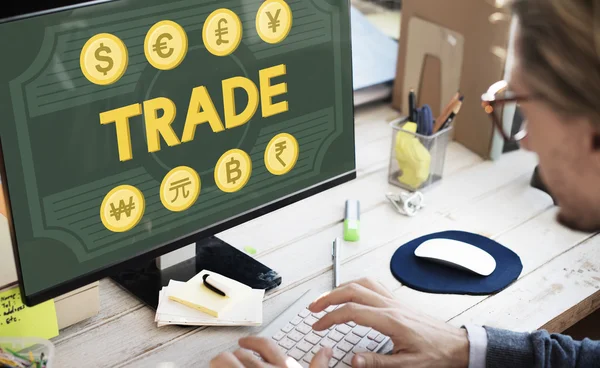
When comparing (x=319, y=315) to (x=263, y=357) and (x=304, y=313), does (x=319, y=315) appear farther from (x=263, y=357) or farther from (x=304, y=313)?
(x=263, y=357)

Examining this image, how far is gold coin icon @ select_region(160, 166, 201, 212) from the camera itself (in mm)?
1018

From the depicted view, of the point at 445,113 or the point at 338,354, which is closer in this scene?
the point at 338,354

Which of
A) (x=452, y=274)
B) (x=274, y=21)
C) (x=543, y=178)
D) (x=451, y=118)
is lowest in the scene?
(x=452, y=274)

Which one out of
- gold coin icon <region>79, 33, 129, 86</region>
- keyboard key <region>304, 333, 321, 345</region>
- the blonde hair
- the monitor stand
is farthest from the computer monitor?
the blonde hair

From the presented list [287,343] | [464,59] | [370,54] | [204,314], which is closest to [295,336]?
[287,343]

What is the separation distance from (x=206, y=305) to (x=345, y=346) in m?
0.21

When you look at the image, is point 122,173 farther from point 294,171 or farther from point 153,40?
point 294,171

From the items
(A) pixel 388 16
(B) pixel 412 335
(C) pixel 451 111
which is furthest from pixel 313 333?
(A) pixel 388 16

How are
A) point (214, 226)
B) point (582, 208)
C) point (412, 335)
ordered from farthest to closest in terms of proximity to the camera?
1. point (214, 226)
2. point (412, 335)
3. point (582, 208)

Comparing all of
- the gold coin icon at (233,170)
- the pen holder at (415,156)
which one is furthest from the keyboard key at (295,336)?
the pen holder at (415,156)

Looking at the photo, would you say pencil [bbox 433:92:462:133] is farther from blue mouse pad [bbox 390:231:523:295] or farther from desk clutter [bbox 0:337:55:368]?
desk clutter [bbox 0:337:55:368]

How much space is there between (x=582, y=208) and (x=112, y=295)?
66cm

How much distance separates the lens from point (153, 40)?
3.10ft

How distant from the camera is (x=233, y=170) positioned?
1.08 metres
